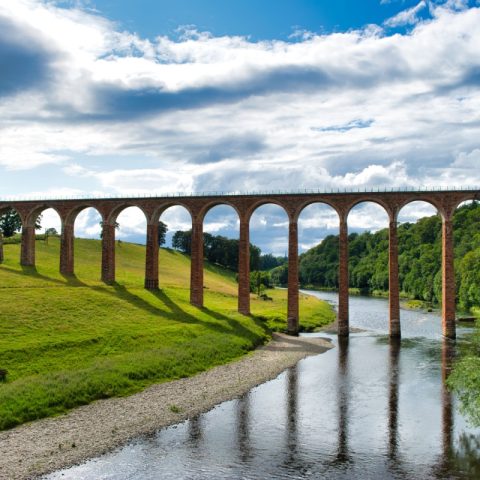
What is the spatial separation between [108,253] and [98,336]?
2607 cm

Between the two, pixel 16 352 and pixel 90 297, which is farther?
pixel 90 297

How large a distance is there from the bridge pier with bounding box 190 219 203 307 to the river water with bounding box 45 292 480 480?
2370 centimetres

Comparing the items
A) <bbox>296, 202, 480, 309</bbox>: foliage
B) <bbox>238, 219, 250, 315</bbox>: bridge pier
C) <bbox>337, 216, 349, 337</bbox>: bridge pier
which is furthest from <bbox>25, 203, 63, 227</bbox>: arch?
<bbox>296, 202, 480, 309</bbox>: foliage

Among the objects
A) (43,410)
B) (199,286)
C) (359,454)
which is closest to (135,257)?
(199,286)

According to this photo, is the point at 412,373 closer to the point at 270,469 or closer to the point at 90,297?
the point at 270,469

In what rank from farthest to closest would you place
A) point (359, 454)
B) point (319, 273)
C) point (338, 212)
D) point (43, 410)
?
1. point (319, 273)
2. point (338, 212)
3. point (43, 410)
4. point (359, 454)

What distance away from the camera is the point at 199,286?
65.4 metres

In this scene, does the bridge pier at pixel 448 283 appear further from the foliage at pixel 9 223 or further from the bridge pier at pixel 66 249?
the foliage at pixel 9 223

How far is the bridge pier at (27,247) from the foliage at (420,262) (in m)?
57.0

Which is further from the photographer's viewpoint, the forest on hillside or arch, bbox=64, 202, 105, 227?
the forest on hillside

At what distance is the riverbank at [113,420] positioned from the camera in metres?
25.1

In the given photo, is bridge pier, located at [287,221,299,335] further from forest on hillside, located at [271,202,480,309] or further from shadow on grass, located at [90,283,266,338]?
forest on hillside, located at [271,202,480,309]

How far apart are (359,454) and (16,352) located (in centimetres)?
2303

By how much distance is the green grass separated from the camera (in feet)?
110
